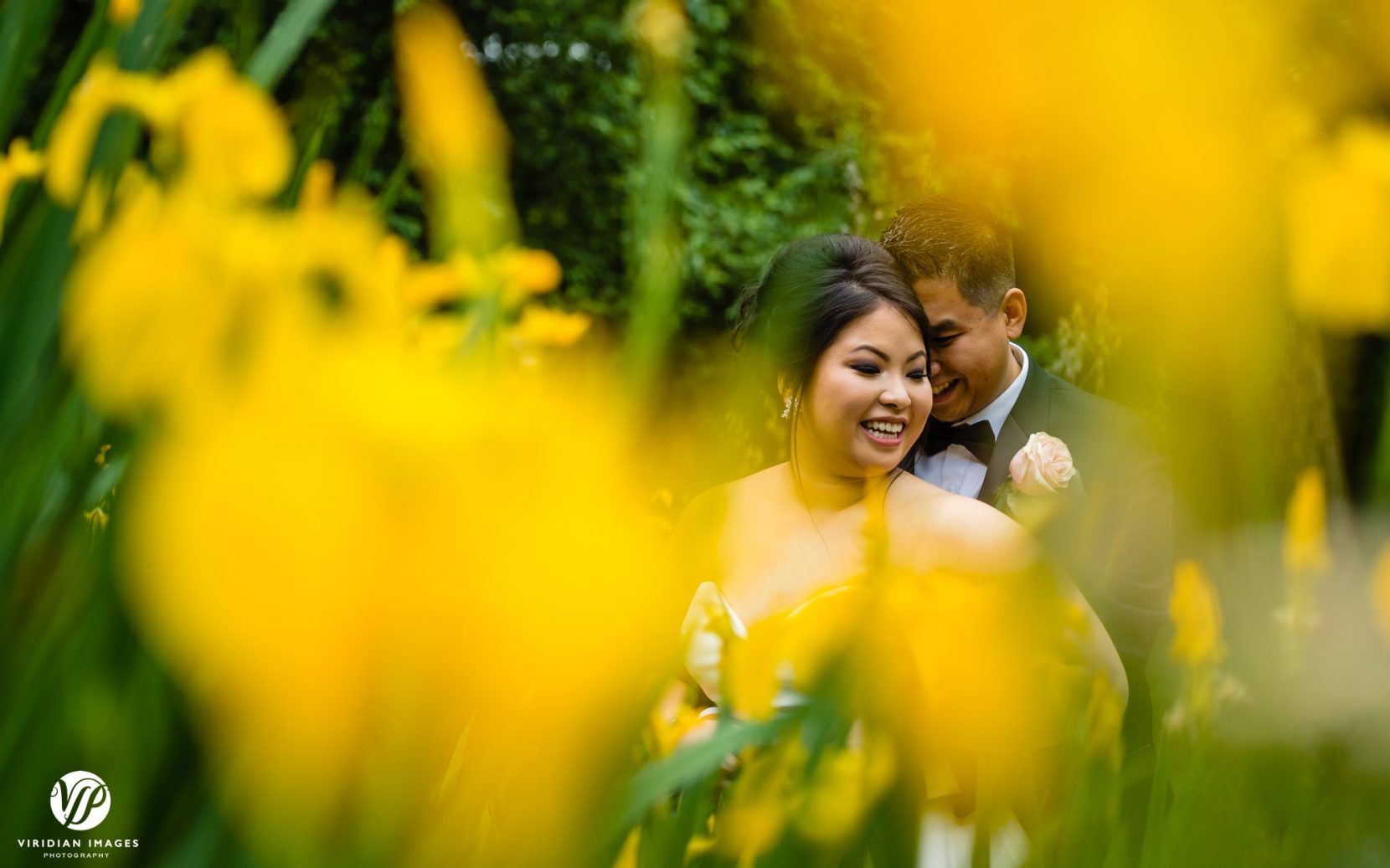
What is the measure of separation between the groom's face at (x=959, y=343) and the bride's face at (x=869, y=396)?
15 cm

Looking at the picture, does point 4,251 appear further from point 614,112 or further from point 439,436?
point 614,112

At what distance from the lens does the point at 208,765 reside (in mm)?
376

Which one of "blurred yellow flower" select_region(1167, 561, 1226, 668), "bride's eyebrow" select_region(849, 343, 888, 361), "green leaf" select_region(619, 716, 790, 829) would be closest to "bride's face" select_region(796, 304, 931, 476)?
"bride's eyebrow" select_region(849, 343, 888, 361)

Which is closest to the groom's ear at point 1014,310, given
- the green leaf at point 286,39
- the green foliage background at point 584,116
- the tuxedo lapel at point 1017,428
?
the tuxedo lapel at point 1017,428

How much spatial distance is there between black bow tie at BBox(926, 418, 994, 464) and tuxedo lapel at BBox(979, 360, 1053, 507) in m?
0.02

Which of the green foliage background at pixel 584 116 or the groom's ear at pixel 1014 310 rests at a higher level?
the groom's ear at pixel 1014 310

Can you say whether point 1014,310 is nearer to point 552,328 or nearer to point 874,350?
point 874,350

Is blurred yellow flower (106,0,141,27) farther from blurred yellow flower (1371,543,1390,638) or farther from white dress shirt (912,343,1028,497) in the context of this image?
white dress shirt (912,343,1028,497)

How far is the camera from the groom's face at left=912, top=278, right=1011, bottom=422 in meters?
1.92

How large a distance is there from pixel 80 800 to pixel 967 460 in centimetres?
192

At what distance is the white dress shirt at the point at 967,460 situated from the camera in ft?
6.96

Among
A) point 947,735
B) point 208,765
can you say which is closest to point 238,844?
point 208,765

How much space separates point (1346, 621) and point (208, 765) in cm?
61

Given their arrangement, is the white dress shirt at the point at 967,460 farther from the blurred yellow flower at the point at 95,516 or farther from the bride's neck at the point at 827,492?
the blurred yellow flower at the point at 95,516
